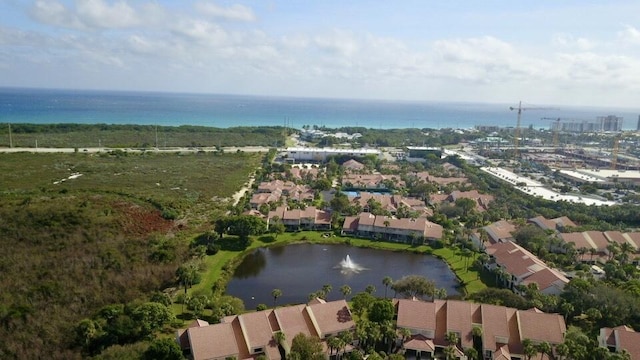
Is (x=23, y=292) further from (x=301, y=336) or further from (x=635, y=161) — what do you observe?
(x=635, y=161)

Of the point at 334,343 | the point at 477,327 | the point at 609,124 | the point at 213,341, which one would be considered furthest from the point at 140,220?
the point at 609,124

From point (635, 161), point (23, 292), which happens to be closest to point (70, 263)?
point (23, 292)

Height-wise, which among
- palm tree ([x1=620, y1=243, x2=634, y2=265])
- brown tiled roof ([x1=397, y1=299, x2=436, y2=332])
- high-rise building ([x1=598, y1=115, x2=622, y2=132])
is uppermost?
high-rise building ([x1=598, y1=115, x2=622, y2=132])

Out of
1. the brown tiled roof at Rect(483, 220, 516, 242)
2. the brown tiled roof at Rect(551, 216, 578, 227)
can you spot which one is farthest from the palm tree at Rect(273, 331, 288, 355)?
the brown tiled roof at Rect(551, 216, 578, 227)

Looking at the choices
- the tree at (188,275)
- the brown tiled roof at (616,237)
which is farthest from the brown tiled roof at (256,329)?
the brown tiled roof at (616,237)

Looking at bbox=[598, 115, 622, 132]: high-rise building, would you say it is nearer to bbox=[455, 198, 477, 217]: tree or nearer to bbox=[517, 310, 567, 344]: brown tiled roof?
bbox=[455, 198, 477, 217]: tree
